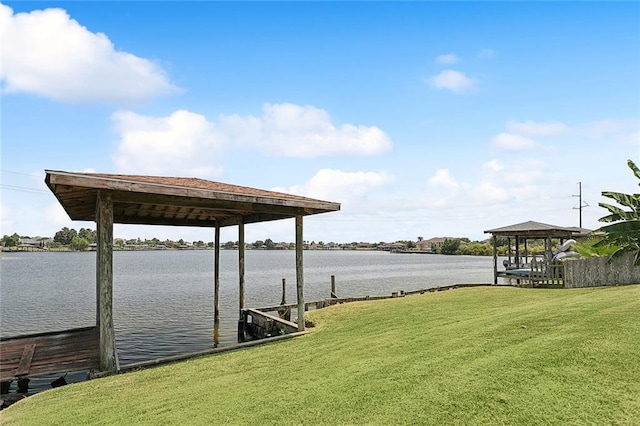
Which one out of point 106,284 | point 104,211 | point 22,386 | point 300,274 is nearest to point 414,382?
point 106,284

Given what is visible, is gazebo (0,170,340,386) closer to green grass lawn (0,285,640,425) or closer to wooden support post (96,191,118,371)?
wooden support post (96,191,118,371)

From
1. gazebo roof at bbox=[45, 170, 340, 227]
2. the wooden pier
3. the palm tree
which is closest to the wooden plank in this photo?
gazebo roof at bbox=[45, 170, 340, 227]

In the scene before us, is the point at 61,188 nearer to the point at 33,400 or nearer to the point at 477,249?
the point at 33,400

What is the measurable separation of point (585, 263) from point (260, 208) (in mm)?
13138

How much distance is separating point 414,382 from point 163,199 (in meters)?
6.49

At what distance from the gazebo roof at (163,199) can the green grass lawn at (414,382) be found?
337 centimetres

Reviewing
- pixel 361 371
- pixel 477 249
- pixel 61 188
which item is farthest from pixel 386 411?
pixel 477 249

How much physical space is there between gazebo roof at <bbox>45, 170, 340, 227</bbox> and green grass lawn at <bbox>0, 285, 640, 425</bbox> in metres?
3.37

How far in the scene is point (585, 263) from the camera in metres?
16.9

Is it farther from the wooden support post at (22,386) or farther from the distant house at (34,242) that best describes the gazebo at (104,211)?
the distant house at (34,242)

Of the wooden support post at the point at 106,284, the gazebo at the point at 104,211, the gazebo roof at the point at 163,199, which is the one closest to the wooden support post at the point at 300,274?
the gazebo at the point at 104,211

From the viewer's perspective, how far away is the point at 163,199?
9422 millimetres

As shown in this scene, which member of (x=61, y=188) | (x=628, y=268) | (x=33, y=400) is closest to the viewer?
(x=33, y=400)

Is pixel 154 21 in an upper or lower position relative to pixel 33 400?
upper
